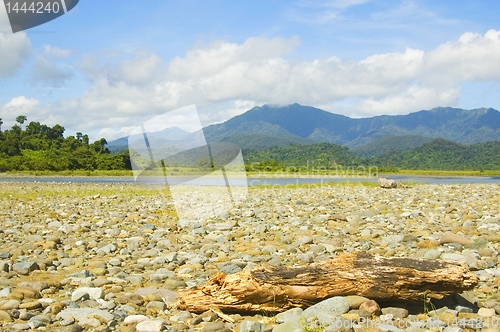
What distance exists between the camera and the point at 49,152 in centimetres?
8194

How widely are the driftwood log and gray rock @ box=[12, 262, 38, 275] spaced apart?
3294mm

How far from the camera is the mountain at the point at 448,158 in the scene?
10459cm

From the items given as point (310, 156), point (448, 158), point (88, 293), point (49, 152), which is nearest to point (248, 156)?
point (310, 156)

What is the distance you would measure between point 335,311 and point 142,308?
7.86 ft

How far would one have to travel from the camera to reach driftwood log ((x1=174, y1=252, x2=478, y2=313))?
13.1 feet

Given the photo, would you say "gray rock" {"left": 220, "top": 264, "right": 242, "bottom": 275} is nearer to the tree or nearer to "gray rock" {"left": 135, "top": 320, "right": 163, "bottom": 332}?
"gray rock" {"left": 135, "top": 320, "right": 163, "bottom": 332}

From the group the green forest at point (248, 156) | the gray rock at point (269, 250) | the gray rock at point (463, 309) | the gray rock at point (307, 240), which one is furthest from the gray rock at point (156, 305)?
the green forest at point (248, 156)

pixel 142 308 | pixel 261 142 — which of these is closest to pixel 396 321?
pixel 142 308

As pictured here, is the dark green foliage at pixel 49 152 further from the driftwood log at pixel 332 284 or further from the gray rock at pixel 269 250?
the driftwood log at pixel 332 284

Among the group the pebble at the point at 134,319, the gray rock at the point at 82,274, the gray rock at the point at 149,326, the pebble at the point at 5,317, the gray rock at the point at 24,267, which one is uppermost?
the gray rock at the point at 24,267

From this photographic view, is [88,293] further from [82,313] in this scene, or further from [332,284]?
[332,284]

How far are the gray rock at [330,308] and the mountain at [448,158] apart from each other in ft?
359

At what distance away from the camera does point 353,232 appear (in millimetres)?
8641

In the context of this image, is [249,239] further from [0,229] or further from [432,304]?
[0,229]
